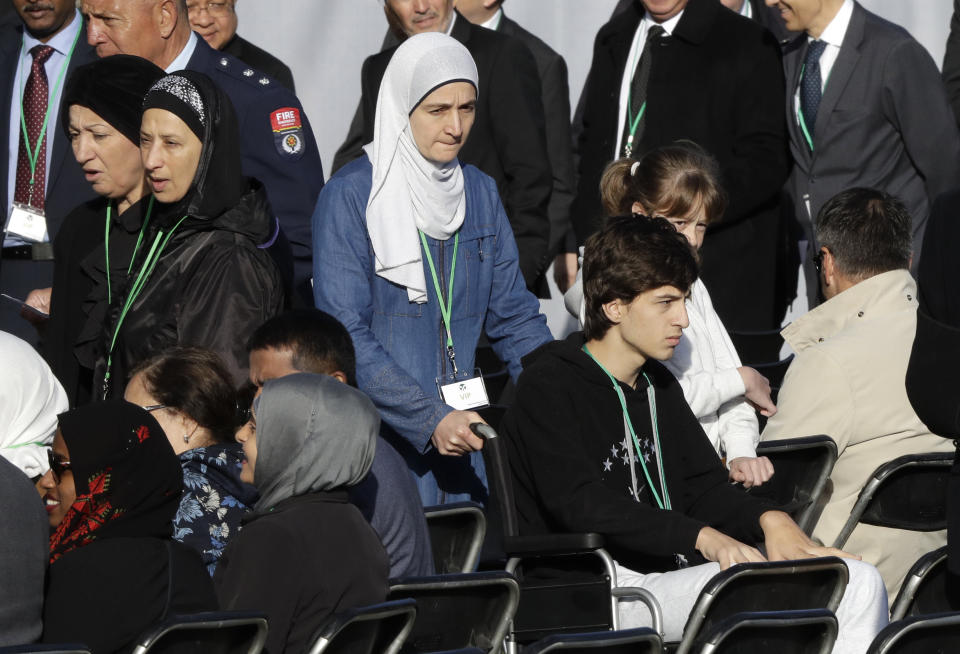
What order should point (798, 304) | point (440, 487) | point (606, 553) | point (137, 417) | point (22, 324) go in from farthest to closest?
point (798, 304) < point (22, 324) < point (440, 487) < point (606, 553) < point (137, 417)

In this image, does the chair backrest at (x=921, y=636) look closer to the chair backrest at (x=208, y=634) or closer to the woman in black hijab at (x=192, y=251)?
the chair backrest at (x=208, y=634)

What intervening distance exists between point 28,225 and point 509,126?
1850 millimetres

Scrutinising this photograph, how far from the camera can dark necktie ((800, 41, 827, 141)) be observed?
6.20 m

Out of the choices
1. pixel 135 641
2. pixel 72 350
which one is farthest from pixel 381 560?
pixel 72 350

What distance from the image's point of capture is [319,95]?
748cm

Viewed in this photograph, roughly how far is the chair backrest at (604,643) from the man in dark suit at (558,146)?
3365mm

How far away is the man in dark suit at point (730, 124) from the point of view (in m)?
6.16

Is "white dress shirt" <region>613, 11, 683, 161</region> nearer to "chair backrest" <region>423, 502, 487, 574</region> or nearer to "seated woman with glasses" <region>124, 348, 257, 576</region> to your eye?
"chair backrest" <region>423, 502, 487, 574</region>

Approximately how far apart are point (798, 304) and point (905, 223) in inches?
98.2

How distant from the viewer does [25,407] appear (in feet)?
13.1

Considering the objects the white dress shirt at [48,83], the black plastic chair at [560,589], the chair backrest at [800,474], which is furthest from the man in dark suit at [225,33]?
the black plastic chair at [560,589]

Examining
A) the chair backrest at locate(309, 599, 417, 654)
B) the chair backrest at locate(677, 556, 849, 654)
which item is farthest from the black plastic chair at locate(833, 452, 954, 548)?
the chair backrest at locate(309, 599, 417, 654)

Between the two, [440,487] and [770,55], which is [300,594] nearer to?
[440,487]

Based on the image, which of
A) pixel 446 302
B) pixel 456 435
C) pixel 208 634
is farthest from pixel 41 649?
pixel 446 302
